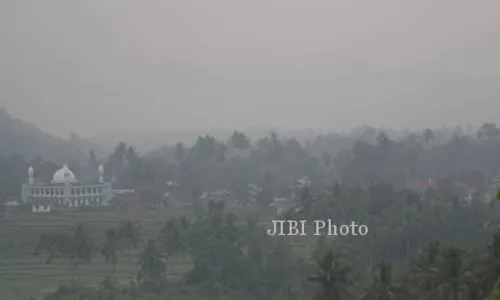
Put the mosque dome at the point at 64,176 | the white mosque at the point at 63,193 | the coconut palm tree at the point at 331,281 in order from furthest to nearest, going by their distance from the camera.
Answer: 1. the mosque dome at the point at 64,176
2. the white mosque at the point at 63,193
3. the coconut palm tree at the point at 331,281

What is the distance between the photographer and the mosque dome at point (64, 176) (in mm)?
10805

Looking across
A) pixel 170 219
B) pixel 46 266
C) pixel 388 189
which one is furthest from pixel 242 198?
pixel 46 266

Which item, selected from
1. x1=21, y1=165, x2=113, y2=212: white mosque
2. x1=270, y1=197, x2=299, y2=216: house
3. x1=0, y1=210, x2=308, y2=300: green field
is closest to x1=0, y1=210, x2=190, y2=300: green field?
x1=0, y1=210, x2=308, y2=300: green field

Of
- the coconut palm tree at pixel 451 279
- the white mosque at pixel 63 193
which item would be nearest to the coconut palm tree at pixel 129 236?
the white mosque at pixel 63 193

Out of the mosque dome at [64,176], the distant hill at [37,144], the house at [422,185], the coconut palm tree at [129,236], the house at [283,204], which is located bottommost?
the coconut palm tree at [129,236]

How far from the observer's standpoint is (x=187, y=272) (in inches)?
363

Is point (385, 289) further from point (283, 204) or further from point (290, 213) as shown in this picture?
point (283, 204)

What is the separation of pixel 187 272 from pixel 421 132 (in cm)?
354

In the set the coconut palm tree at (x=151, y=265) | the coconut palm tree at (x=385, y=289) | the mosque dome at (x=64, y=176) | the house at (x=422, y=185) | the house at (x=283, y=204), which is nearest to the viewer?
the coconut palm tree at (x=385, y=289)

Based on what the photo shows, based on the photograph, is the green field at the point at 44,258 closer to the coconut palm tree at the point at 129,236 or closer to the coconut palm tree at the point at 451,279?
the coconut palm tree at the point at 129,236

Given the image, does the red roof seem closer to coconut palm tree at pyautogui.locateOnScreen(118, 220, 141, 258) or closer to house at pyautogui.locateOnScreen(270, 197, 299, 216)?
house at pyautogui.locateOnScreen(270, 197, 299, 216)

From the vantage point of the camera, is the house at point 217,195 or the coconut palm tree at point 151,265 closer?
the coconut palm tree at point 151,265

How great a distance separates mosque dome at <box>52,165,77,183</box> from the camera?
35.4 ft

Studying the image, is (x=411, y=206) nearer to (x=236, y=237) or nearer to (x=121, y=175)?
(x=236, y=237)
